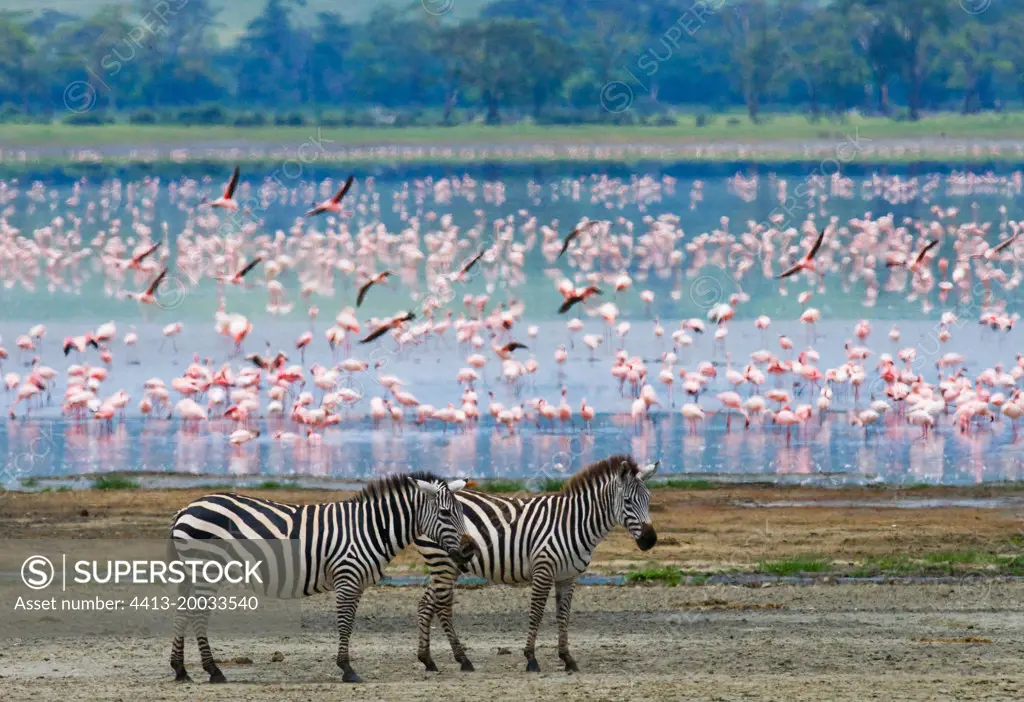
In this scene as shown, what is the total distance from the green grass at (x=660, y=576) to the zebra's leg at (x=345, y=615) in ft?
14.1

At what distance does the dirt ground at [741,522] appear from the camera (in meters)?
16.2

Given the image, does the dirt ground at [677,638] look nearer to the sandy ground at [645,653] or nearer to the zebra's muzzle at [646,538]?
the sandy ground at [645,653]

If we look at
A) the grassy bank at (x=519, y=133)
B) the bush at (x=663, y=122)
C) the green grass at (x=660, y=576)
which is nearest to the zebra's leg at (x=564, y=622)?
the green grass at (x=660, y=576)

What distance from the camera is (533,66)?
106 meters

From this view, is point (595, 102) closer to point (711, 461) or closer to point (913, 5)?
point (913, 5)

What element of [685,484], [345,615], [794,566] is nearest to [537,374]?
[685,484]

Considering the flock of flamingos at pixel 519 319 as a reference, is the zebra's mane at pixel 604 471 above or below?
below

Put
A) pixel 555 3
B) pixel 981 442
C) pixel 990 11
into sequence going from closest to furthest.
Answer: pixel 981 442
pixel 990 11
pixel 555 3

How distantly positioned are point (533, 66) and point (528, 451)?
85.9 m

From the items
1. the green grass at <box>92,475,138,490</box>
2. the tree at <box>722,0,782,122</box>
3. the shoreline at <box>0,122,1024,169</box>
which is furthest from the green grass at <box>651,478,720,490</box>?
the tree at <box>722,0,782,122</box>

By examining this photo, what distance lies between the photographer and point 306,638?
12.8m

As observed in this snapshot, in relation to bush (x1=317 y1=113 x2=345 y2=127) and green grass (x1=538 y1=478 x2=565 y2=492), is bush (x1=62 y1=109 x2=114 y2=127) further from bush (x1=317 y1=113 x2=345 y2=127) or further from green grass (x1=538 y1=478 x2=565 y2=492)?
green grass (x1=538 y1=478 x2=565 y2=492)

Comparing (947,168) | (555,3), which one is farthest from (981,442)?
(555,3)

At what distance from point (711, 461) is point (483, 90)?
87.8 metres
